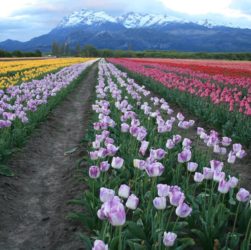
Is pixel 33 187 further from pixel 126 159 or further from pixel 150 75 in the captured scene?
pixel 150 75

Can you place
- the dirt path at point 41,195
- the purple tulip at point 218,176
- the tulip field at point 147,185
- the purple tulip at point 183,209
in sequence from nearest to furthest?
the purple tulip at point 183,209 < the tulip field at point 147,185 < the purple tulip at point 218,176 < the dirt path at point 41,195

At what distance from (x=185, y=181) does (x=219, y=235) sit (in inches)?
49.5

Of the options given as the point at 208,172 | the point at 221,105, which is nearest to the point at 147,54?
the point at 221,105

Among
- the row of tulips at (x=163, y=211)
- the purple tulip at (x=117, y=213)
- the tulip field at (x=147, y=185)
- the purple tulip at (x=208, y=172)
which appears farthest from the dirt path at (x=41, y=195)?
the purple tulip at (x=117, y=213)

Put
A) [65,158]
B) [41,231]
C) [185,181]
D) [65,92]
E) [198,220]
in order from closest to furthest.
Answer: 1. [198,220]
2. [41,231]
3. [185,181]
4. [65,158]
5. [65,92]

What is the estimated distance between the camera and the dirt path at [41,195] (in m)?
4.60

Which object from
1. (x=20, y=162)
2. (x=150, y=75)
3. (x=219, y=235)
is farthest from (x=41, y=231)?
(x=150, y=75)

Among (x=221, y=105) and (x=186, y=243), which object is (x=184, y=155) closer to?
(x=186, y=243)

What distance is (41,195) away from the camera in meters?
5.97

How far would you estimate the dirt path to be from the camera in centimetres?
460

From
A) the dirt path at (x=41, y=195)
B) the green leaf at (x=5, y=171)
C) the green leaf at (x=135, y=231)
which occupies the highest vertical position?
the green leaf at (x=135, y=231)

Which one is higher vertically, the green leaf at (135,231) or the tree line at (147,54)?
the tree line at (147,54)

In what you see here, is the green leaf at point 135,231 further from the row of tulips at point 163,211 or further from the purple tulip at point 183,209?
the purple tulip at point 183,209

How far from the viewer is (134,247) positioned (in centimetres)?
357
